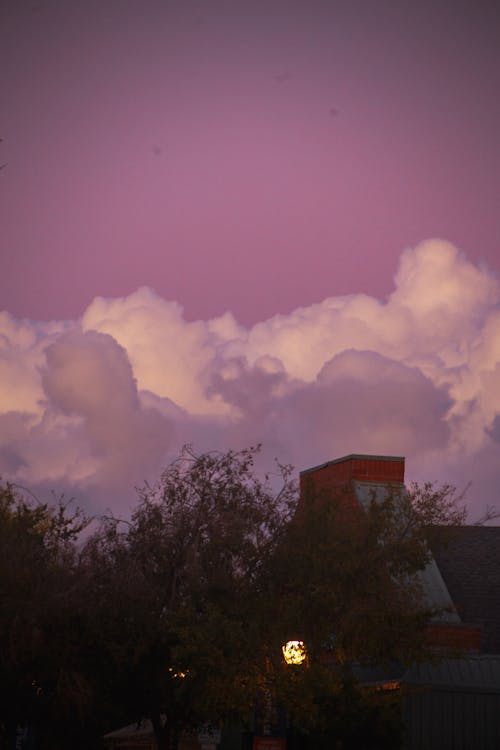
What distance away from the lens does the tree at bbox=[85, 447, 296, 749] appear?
25.5 metres

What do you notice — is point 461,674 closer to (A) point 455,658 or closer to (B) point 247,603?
(A) point 455,658

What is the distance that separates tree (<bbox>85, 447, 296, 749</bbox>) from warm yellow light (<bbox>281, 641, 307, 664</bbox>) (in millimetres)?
876

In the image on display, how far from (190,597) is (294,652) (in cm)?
306

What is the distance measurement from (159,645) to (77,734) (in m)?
4.92

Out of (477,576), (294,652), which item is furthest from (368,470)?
(294,652)

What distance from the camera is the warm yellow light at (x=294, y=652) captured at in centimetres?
2645

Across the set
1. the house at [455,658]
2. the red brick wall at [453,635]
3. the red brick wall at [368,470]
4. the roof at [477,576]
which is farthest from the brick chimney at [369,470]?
the red brick wall at [453,635]

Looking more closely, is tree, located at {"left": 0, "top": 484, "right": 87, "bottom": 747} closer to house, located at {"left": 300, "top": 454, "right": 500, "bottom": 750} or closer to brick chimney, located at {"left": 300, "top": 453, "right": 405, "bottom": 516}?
house, located at {"left": 300, "top": 454, "right": 500, "bottom": 750}

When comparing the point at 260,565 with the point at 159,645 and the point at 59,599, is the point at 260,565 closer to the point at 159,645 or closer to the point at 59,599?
the point at 159,645

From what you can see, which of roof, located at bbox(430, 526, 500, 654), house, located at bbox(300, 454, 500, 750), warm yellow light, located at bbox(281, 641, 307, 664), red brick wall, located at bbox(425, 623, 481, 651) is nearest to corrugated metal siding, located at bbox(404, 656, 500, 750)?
house, located at bbox(300, 454, 500, 750)

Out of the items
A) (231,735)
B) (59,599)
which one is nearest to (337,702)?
(59,599)

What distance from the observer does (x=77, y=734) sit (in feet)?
95.3

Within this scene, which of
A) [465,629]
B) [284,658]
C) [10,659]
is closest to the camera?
[10,659]

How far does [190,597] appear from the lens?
26812mm
